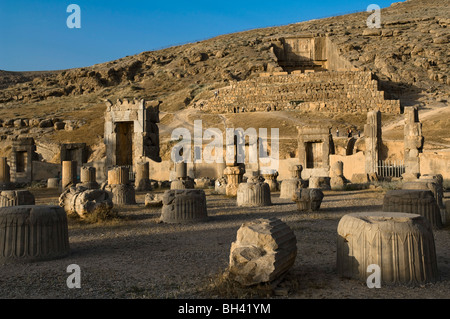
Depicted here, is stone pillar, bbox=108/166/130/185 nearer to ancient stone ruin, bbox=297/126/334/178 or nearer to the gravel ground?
the gravel ground

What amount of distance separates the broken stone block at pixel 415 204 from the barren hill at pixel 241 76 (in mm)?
21772

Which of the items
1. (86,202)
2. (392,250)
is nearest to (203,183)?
(86,202)

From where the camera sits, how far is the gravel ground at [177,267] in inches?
171

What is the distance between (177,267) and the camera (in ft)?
18.1

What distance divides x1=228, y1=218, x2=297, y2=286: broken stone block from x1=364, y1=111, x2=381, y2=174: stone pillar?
15060 mm

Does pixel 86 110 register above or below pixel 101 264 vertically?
above

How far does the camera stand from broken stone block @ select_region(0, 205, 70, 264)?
19.3ft

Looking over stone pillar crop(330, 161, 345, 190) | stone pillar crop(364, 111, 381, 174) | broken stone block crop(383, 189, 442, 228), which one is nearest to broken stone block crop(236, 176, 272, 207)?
broken stone block crop(383, 189, 442, 228)

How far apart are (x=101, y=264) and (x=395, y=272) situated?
3488 mm

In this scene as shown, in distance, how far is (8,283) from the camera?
4.91 m

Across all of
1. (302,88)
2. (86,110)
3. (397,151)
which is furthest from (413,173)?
(86,110)

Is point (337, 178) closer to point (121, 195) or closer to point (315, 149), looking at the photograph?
point (315, 149)

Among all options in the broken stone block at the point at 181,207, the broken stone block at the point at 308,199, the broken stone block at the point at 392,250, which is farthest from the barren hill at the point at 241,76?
the broken stone block at the point at 392,250
